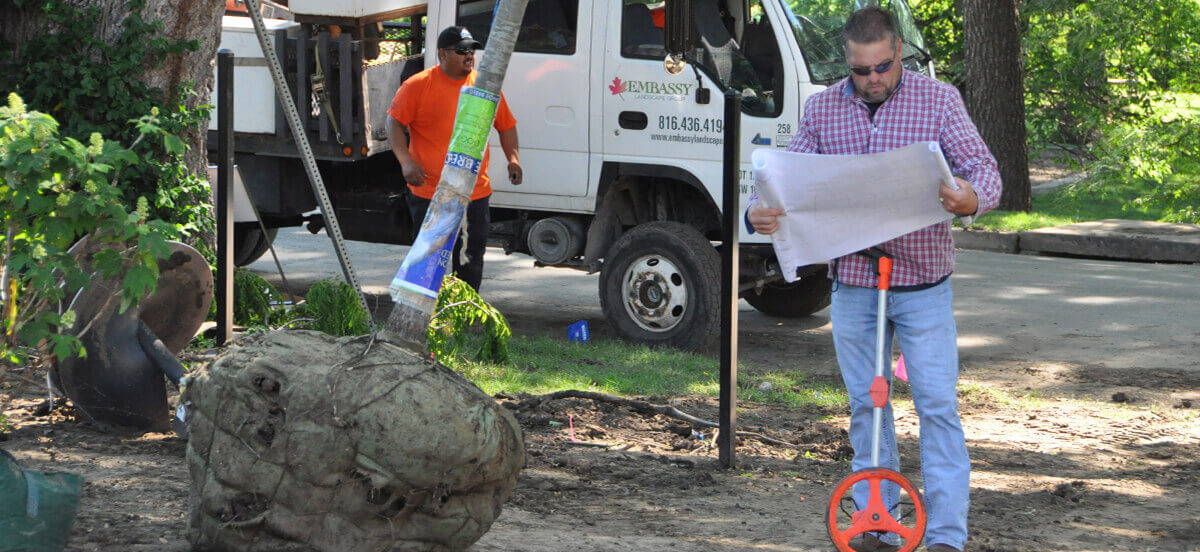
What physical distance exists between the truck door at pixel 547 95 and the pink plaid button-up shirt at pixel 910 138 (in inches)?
163

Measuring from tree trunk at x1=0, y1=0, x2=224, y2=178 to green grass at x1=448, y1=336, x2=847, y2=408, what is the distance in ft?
6.81

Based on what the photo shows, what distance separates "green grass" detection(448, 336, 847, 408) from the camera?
6.91 metres

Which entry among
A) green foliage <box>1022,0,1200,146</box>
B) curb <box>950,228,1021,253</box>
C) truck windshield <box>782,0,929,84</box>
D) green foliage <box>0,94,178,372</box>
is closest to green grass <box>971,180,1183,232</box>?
curb <box>950,228,1021,253</box>

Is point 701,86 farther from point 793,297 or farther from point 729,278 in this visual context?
point 729,278

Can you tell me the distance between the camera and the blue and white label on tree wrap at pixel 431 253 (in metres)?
4.38

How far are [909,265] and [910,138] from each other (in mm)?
400

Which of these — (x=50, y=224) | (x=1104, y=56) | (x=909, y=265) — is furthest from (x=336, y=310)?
(x=1104, y=56)

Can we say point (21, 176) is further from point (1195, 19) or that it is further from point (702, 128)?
point (1195, 19)

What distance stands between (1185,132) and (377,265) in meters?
8.23

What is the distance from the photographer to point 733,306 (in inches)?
209

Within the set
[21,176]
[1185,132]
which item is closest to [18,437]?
[21,176]

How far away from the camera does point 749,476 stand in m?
5.32

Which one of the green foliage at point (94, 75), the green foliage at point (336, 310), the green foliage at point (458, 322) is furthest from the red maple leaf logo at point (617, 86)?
the green foliage at point (94, 75)

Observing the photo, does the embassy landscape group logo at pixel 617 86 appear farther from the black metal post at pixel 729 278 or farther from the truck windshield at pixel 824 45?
the black metal post at pixel 729 278
